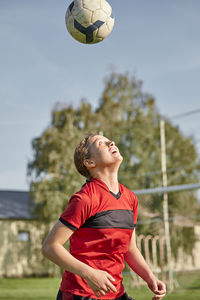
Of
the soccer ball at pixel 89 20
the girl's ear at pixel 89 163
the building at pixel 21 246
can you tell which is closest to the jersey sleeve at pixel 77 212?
the girl's ear at pixel 89 163

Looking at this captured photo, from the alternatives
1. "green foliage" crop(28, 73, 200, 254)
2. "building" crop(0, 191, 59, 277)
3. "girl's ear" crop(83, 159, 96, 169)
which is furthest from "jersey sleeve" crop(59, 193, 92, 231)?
"building" crop(0, 191, 59, 277)

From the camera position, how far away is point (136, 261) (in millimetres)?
3270

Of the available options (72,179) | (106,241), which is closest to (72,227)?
(106,241)

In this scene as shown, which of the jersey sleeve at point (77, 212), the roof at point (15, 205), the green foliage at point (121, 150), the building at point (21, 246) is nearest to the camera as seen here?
the jersey sleeve at point (77, 212)

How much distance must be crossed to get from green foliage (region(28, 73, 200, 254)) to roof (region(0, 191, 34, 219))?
248 centimetres

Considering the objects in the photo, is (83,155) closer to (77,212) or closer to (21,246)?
(77,212)

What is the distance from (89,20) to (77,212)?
349 cm

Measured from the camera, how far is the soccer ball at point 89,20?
5.82 meters

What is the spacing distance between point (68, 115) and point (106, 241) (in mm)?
22480

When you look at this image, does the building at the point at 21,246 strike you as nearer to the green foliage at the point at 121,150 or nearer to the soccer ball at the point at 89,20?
the green foliage at the point at 121,150

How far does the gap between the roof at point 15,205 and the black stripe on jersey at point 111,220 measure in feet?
73.9

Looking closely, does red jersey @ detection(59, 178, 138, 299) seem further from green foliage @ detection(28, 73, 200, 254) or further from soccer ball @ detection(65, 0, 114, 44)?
green foliage @ detection(28, 73, 200, 254)

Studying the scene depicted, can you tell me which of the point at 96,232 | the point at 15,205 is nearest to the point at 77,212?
the point at 96,232

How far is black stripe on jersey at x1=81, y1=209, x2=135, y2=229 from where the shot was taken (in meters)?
2.98
